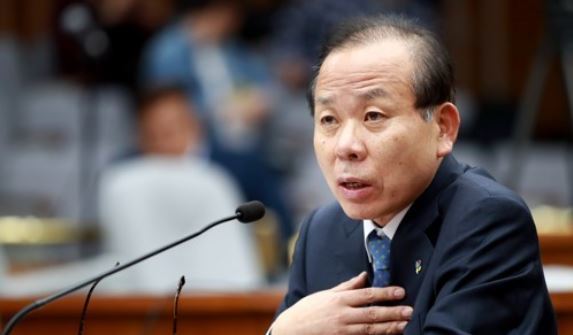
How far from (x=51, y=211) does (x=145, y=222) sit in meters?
2.66

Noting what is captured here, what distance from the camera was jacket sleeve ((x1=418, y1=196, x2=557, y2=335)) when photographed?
2.85m

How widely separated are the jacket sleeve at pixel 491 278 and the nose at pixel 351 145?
23 centimetres

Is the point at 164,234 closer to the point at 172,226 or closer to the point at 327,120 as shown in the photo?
the point at 172,226

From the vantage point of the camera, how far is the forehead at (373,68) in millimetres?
2924

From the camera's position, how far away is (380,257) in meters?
3.09

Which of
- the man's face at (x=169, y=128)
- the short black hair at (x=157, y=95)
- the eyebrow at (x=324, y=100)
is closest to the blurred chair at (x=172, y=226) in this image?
the man's face at (x=169, y=128)

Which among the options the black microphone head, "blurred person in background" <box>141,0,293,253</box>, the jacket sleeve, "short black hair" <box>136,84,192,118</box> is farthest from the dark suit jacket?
"blurred person in background" <box>141,0,293,253</box>

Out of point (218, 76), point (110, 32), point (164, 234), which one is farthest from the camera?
point (110, 32)

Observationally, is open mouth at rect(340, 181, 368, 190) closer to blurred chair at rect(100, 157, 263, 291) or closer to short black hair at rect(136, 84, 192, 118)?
blurred chair at rect(100, 157, 263, 291)

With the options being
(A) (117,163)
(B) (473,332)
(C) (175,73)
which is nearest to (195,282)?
(A) (117,163)

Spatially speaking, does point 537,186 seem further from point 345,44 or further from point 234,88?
point 345,44

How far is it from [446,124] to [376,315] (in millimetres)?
402

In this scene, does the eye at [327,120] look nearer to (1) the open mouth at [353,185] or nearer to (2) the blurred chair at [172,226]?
(1) the open mouth at [353,185]

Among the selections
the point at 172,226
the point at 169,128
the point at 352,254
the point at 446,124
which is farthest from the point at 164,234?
the point at 446,124
